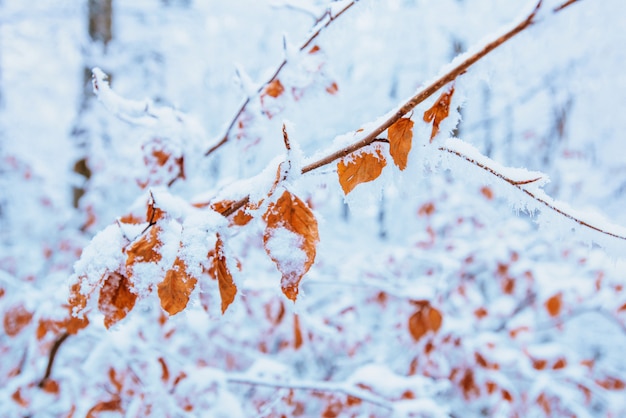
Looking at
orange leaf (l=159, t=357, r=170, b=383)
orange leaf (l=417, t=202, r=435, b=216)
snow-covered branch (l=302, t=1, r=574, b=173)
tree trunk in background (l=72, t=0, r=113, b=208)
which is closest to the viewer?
snow-covered branch (l=302, t=1, r=574, b=173)

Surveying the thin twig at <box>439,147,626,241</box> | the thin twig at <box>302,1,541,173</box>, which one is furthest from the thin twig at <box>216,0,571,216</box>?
the thin twig at <box>439,147,626,241</box>

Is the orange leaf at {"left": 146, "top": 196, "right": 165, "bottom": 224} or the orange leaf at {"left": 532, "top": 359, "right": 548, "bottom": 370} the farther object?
the orange leaf at {"left": 532, "top": 359, "right": 548, "bottom": 370}

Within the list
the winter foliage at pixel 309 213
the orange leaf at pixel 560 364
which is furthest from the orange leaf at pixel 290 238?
the orange leaf at pixel 560 364

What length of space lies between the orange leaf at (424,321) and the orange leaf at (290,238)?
1.40 metres

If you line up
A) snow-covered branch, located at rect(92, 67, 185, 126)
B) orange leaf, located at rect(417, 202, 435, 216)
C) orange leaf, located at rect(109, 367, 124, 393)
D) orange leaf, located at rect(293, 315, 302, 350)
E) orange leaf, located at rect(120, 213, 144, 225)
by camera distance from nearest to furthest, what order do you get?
snow-covered branch, located at rect(92, 67, 185, 126) < orange leaf, located at rect(120, 213, 144, 225) < orange leaf, located at rect(109, 367, 124, 393) < orange leaf, located at rect(293, 315, 302, 350) < orange leaf, located at rect(417, 202, 435, 216)

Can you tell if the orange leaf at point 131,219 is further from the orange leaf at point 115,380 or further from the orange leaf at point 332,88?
the orange leaf at point 115,380

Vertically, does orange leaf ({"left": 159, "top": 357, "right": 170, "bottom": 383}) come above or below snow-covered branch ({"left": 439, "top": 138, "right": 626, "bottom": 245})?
below

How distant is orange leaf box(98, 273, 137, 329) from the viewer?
72cm

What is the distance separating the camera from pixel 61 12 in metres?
3.93

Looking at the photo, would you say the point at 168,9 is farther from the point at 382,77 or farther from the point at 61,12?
the point at 382,77

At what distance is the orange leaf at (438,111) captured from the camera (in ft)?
1.85

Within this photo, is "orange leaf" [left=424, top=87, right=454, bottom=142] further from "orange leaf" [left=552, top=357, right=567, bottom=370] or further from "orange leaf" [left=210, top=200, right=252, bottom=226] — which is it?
"orange leaf" [left=552, top=357, right=567, bottom=370]

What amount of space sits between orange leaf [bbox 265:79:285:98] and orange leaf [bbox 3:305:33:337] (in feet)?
5.37

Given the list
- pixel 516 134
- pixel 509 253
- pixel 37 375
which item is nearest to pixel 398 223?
pixel 516 134
